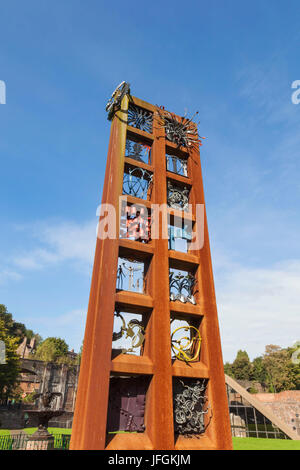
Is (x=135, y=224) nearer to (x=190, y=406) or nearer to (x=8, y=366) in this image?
(x=190, y=406)

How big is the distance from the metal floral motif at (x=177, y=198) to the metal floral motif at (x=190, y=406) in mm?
9514

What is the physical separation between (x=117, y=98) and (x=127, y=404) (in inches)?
645

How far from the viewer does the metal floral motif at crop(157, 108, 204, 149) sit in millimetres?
19031

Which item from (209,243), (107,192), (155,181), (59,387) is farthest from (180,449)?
(59,387)

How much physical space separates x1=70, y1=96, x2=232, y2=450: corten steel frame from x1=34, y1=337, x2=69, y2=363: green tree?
69.0m

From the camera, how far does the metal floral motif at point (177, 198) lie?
17.4m

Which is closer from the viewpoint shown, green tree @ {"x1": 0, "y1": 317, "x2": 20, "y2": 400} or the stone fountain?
the stone fountain

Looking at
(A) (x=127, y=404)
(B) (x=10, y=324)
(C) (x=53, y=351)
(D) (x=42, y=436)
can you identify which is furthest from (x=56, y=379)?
(A) (x=127, y=404)

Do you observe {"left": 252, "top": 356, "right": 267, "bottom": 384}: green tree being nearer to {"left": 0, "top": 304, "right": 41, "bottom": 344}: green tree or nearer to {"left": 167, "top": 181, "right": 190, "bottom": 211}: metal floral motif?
{"left": 0, "top": 304, "right": 41, "bottom": 344}: green tree

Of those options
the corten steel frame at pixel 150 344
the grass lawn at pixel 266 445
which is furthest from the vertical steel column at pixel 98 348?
the grass lawn at pixel 266 445

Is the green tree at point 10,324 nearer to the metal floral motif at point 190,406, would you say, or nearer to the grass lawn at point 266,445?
the grass lawn at point 266,445

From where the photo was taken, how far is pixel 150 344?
12.6 m

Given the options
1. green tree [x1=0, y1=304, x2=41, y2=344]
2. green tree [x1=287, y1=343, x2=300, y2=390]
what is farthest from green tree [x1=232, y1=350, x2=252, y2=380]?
green tree [x1=0, y1=304, x2=41, y2=344]

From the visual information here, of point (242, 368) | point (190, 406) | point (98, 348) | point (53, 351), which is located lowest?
point (190, 406)
